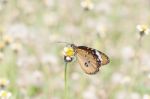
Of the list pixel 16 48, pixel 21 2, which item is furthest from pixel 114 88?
pixel 21 2

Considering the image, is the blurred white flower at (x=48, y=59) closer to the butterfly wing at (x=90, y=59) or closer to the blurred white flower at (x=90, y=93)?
the blurred white flower at (x=90, y=93)

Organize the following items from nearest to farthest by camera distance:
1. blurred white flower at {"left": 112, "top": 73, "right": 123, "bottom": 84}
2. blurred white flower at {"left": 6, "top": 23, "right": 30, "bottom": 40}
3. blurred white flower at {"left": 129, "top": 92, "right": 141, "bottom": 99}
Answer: blurred white flower at {"left": 129, "top": 92, "right": 141, "bottom": 99}
blurred white flower at {"left": 112, "top": 73, "right": 123, "bottom": 84}
blurred white flower at {"left": 6, "top": 23, "right": 30, "bottom": 40}

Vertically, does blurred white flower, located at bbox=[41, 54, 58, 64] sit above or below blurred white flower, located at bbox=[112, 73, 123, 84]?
above

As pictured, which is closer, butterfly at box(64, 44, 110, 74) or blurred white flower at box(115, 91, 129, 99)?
butterfly at box(64, 44, 110, 74)

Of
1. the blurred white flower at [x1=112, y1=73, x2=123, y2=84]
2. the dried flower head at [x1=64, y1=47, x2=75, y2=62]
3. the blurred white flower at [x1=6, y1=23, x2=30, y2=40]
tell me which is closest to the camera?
the dried flower head at [x1=64, y1=47, x2=75, y2=62]

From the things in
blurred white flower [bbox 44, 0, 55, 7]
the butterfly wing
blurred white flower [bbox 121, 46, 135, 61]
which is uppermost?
blurred white flower [bbox 44, 0, 55, 7]

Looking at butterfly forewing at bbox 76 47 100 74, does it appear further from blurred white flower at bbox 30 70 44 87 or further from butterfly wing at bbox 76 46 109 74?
blurred white flower at bbox 30 70 44 87

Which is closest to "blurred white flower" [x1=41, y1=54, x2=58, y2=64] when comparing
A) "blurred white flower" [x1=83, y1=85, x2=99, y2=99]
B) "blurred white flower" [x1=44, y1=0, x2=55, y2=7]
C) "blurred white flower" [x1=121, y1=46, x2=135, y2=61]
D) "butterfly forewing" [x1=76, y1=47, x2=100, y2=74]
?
"blurred white flower" [x1=83, y1=85, x2=99, y2=99]
